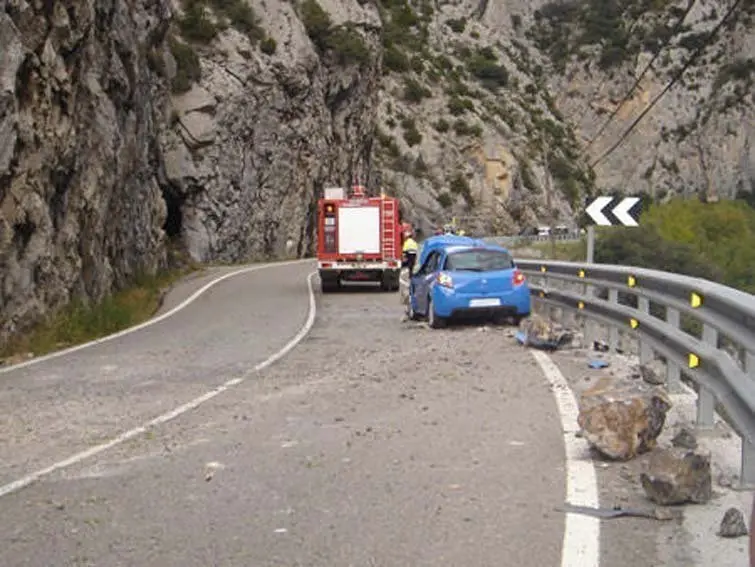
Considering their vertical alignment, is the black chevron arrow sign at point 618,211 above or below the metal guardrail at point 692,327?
above

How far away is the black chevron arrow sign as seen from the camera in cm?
1608

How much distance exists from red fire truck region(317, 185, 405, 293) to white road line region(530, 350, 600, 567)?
2064 cm

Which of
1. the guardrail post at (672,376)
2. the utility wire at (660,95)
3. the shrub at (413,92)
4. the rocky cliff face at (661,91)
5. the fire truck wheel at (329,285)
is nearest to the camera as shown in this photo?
the guardrail post at (672,376)

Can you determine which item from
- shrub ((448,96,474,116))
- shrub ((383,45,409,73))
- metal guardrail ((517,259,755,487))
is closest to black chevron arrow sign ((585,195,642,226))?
metal guardrail ((517,259,755,487))

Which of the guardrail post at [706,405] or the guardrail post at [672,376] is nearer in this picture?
the guardrail post at [706,405]

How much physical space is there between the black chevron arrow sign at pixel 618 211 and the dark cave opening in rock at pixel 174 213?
119ft

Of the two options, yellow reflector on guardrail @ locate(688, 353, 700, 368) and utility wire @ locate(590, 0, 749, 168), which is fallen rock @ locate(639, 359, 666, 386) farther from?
utility wire @ locate(590, 0, 749, 168)

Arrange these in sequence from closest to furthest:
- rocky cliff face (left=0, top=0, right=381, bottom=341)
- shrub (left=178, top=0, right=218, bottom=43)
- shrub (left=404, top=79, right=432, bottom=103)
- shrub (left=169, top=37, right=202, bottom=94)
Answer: rocky cliff face (left=0, top=0, right=381, bottom=341)
shrub (left=169, top=37, right=202, bottom=94)
shrub (left=178, top=0, right=218, bottom=43)
shrub (left=404, top=79, right=432, bottom=103)

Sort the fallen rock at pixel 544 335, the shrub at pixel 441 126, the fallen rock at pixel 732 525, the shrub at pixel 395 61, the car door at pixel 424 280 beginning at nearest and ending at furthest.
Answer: the fallen rock at pixel 732 525
the fallen rock at pixel 544 335
the car door at pixel 424 280
the shrub at pixel 441 126
the shrub at pixel 395 61

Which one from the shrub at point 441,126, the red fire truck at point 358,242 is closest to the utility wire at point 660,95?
the shrub at point 441,126

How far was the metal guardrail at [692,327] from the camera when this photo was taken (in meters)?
6.15

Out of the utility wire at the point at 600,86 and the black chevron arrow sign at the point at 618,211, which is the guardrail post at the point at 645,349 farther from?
the utility wire at the point at 600,86

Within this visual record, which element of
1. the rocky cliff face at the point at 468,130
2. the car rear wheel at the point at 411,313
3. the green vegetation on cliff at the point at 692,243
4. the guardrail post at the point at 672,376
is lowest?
the green vegetation on cliff at the point at 692,243

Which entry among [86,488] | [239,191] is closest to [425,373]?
Answer: [86,488]
